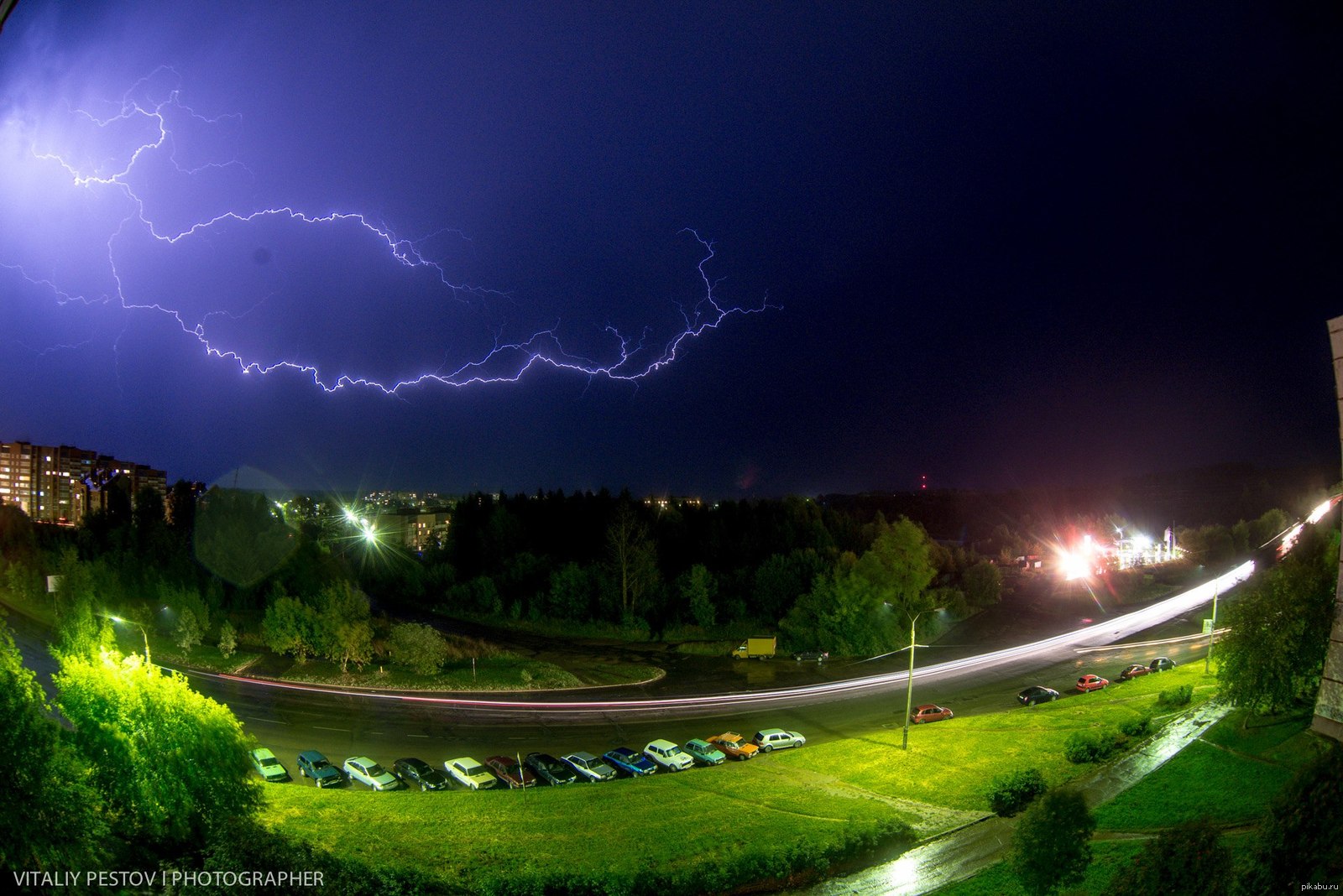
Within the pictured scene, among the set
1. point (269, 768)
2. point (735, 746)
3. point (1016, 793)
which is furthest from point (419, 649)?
point (1016, 793)

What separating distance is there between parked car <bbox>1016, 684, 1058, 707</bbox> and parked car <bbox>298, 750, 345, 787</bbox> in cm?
2459

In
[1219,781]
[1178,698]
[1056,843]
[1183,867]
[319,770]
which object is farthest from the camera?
[1178,698]

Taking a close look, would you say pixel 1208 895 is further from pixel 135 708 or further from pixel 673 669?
pixel 673 669

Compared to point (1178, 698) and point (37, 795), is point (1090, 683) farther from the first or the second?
point (37, 795)

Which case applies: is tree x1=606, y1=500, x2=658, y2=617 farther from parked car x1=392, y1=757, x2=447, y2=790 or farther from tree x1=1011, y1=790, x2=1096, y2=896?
tree x1=1011, y1=790, x2=1096, y2=896

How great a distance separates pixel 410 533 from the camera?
101 meters

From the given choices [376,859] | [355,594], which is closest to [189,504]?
[355,594]

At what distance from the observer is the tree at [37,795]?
980cm

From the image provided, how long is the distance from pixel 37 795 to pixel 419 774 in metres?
11.7

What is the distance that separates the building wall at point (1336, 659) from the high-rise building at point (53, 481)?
123866 millimetres

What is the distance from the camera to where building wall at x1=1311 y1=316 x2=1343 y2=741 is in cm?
1325

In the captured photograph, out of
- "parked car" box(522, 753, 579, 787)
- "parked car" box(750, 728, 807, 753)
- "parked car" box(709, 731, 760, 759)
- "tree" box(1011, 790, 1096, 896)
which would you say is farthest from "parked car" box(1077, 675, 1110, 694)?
"parked car" box(522, 753, 579, 787)

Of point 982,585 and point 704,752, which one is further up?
point 982,585

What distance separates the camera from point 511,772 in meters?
21.8
